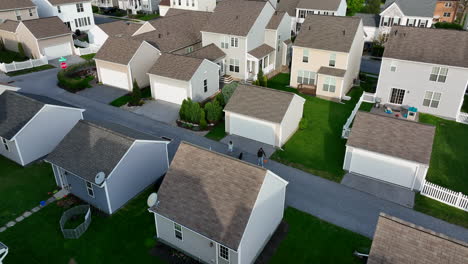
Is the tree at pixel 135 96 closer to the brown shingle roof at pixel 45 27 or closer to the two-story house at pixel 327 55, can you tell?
the two-story house at pixel 327 55

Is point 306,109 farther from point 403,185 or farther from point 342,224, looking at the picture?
point 342,224

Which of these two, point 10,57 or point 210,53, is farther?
point 10,57

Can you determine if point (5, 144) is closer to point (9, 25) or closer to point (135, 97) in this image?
point (135, 97)

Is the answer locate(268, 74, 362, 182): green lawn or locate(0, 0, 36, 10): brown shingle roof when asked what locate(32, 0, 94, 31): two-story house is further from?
locate(268, 74, 362, 182): green lawn

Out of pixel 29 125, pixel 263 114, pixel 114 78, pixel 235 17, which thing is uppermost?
pixel 235 17

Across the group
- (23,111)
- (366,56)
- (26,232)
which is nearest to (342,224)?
(26,232)

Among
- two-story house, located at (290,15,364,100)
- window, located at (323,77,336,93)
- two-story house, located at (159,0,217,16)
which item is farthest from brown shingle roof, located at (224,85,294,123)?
two-story house, located at (159,0,217,16)

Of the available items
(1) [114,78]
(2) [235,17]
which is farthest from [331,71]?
(1) [114,78]

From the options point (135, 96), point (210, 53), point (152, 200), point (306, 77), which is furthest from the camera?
point (210, 53)
